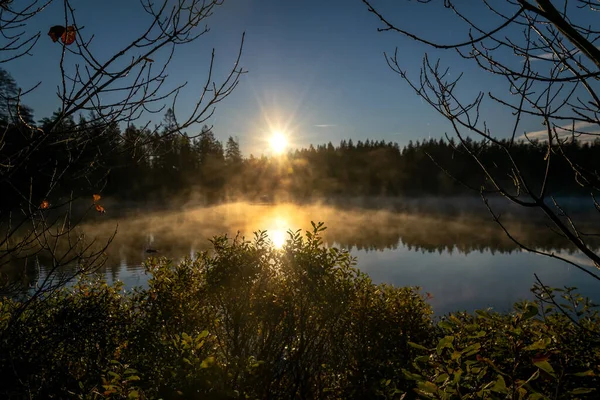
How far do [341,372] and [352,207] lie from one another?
2812 inches

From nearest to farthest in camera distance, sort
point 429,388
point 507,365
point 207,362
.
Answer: point 429,388, point 207,362, point 507,365

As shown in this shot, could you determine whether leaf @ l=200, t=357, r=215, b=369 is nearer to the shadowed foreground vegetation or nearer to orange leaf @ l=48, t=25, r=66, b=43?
orange leaf @ l=48, t=25, r=66, b=43

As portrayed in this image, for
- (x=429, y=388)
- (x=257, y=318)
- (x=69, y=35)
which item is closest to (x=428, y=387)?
(x=429, y=388)

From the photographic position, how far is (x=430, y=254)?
93.7ft

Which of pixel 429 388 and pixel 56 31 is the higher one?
pixel 56 31

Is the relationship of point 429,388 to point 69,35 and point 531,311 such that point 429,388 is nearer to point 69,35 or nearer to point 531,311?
point 531,311

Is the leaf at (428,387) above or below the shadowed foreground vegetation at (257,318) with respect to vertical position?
above

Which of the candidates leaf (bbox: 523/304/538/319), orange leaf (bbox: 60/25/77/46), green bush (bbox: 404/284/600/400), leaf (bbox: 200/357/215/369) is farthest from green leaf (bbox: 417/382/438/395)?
orange leaf (bbox: 60/25/77/46)

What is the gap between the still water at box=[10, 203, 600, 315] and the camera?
17.8 metres

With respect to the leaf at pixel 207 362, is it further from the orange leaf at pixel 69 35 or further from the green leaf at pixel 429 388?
the orange leaf at pixel 69 35

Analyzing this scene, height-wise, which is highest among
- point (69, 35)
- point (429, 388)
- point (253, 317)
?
point (69, 35)

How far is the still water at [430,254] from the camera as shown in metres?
17.8

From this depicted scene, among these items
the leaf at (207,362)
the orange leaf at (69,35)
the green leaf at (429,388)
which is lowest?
the leaf at (207,362)

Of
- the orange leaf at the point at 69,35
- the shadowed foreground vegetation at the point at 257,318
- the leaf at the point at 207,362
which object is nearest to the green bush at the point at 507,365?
the leaf at the point at 207,362
